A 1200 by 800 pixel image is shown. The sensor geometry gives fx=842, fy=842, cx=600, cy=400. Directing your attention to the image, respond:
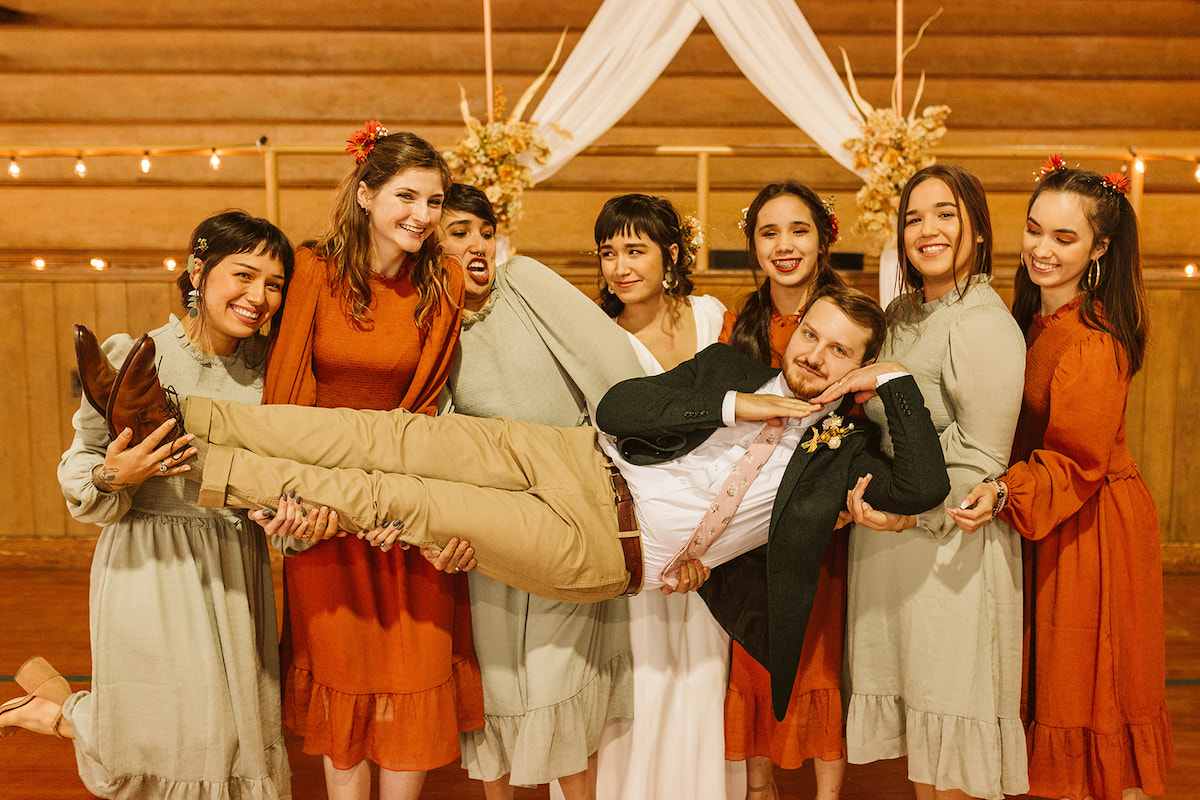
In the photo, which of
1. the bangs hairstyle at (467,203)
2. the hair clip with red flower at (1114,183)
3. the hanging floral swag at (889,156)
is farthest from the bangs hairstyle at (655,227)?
the hanging floral swag at (889,156)

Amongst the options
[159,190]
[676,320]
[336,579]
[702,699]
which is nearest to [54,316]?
[159,190]

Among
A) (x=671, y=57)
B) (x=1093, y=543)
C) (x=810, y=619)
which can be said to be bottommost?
(x=810, y=619)

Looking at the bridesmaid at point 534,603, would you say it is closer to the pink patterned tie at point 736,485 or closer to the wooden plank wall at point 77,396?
the pink patterned tie at point 736,485

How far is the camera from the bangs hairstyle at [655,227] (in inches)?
91.9

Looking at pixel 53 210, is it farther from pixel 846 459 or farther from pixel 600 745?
pixel 846 459

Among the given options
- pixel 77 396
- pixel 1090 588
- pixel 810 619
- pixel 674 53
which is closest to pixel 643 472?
pixel 810 619

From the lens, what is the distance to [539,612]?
2090 millimetres

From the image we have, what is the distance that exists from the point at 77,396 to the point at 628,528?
3.51 m

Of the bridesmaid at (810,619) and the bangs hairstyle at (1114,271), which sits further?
the bridesmaid at (810,619)

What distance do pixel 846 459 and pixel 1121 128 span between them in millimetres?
5484

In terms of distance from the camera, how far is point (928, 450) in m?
1.81

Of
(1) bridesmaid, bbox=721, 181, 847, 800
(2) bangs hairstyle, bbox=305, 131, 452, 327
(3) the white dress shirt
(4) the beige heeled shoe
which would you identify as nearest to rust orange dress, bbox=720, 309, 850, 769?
(1) bridesmaid, bbox=721, 181, 847, 800

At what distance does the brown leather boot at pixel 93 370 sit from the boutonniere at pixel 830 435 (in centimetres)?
149

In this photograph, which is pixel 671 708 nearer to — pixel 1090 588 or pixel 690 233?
pixel 1090 588
